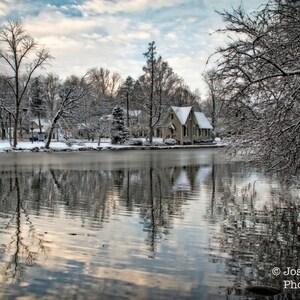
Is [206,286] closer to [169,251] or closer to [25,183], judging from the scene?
[169,251]

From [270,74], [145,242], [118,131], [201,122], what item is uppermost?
[201,122]

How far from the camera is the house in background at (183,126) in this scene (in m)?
75.0

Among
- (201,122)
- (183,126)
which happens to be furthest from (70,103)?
(201,122)

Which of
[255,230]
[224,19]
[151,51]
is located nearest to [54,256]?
[255,230]

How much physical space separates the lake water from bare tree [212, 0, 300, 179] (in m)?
1.95

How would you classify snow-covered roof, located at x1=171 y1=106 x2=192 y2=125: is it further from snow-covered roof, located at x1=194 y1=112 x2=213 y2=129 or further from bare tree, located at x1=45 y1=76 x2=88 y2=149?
bare tree, located at x1=45 y1=76 x2=88 y2=149

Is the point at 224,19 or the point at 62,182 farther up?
the point at 224,19

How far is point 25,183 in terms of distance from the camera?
676 inches

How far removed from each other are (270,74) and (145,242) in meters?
4.12

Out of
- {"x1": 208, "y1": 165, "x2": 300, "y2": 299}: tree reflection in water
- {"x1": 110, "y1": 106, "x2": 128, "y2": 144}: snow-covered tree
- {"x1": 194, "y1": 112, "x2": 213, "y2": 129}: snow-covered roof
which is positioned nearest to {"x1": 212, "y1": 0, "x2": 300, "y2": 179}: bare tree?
{"x1": 208, "y1": 165, "x2": 300, "y2": 299}: tree reflection in water

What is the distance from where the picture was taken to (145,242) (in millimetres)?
8031

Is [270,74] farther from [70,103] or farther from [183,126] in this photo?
[183,126]

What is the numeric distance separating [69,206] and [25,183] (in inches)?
233

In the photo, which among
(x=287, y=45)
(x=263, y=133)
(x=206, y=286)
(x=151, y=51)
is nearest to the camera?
(x=206, y=286)
